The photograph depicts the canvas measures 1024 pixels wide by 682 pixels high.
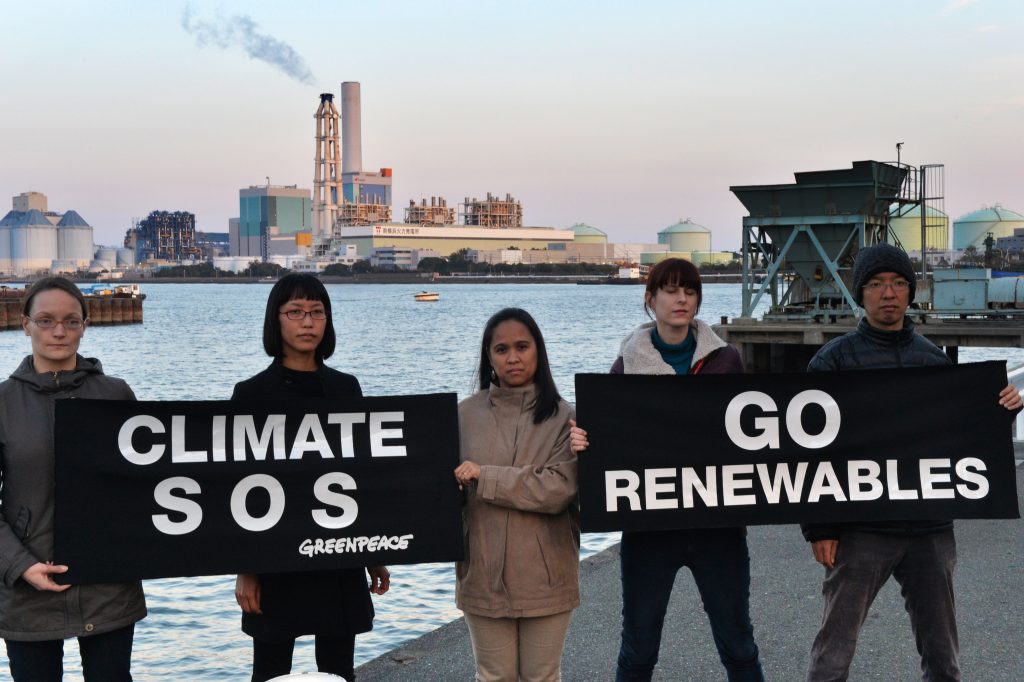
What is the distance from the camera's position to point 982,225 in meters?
148

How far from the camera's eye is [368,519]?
176 inches

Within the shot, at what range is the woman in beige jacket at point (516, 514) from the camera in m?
4.16

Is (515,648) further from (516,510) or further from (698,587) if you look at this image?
(698,587)

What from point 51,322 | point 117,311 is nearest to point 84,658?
point 51,322

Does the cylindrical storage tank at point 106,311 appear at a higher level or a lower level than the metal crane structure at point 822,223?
lower

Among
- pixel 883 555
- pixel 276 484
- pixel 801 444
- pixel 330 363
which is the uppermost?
pixel 801 444

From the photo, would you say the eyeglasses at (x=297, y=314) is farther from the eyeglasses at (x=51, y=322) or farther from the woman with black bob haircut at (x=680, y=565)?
the woman with black bob haircut at (x=680, y=565)

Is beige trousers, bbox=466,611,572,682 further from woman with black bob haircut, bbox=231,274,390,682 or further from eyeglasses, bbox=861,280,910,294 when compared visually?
eyeglasses, bbox=861,280,910,294

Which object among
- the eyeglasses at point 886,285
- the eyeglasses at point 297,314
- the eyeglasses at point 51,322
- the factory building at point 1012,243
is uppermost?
the factory building at point 1012,243

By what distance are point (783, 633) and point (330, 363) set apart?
128 ft

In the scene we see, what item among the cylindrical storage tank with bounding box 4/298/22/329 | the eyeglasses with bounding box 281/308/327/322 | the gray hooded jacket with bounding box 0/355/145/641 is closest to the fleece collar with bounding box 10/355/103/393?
the gray hooded jacket with bounding box 0/355/145/641

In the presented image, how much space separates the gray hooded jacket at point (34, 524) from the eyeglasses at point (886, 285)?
3.29m

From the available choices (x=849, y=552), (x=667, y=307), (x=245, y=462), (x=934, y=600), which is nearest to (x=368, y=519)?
(x=245, y=462)

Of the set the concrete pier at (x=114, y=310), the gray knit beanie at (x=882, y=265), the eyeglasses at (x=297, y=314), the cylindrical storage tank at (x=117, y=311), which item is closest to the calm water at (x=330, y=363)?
the concrete pier at (x=114, y=310)
